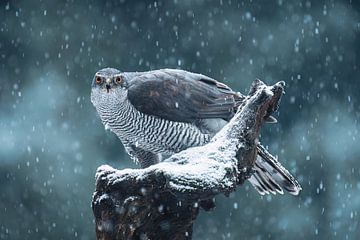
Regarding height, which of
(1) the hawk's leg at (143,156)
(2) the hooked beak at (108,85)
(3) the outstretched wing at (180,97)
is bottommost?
(1) the hawk's leg at (143,156)

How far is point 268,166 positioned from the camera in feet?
18.3

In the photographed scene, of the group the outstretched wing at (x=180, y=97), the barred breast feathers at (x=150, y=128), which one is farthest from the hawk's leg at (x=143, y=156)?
the outstretched wing at (x=180, y=97)

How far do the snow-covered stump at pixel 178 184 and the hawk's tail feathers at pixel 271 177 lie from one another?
0.92m

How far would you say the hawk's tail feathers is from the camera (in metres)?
5.41

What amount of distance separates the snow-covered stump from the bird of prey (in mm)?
1114

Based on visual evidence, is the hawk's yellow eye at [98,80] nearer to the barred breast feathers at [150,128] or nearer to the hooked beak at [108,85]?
the hooked beak at [108,85]

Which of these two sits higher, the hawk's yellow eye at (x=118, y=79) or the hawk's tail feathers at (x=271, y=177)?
the hawk's yellow eye at (x=118, y=79)

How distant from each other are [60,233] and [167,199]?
10.9 metres

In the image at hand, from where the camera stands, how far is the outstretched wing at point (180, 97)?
593cm

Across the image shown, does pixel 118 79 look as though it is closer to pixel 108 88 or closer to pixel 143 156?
pixel 108 88

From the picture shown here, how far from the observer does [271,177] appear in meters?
5.52

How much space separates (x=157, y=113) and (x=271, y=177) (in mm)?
1118

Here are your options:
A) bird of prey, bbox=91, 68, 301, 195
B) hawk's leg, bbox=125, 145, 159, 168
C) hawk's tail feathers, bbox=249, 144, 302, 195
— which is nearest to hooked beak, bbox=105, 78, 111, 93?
bird of prey, bbox=91, 68, 301, 195

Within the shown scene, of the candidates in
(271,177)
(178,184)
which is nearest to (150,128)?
(271,177)
